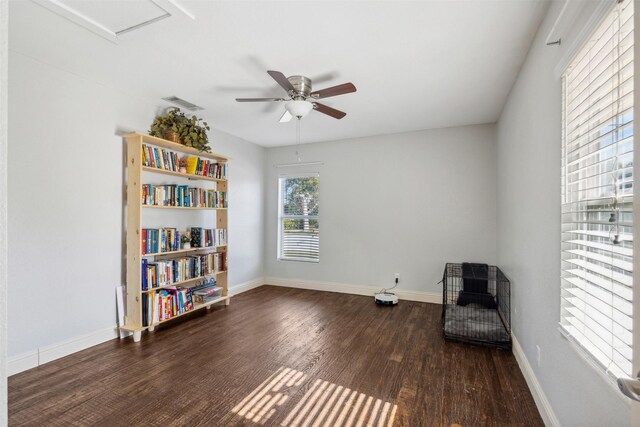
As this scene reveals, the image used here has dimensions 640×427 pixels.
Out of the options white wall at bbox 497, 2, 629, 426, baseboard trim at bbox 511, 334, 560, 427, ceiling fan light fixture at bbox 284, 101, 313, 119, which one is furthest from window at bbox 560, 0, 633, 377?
ceiling fan light fixture at bbox 284, 101, 313, 119

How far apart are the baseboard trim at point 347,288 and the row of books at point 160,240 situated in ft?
7.36

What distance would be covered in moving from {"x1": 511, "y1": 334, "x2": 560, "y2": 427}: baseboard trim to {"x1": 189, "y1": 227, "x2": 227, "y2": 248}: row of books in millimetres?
3389

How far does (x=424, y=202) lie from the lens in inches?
172

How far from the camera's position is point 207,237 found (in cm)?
384

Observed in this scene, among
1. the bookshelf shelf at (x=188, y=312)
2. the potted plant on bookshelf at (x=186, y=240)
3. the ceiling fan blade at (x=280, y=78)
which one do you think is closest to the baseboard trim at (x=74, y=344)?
the bookshelf shelf at (x=188, y=312)

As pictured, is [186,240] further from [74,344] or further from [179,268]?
[74,344]

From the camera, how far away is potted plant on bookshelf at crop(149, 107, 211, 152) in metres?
3.32

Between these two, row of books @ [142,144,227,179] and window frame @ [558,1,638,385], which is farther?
row of books @ [142,144,227,179]

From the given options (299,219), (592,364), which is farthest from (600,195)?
(299,219)

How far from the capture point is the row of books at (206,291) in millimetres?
3727

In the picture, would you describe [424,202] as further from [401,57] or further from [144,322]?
[144,322]

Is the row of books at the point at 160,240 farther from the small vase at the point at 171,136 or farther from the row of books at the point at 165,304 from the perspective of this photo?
the small vase at the point at 171,136

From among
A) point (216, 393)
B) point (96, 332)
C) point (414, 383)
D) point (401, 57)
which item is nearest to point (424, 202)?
point (401, 57)

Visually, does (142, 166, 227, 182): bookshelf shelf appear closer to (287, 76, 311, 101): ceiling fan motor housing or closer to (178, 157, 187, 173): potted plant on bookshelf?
(178, 157, 187, 173): potted plant on bookshelf
